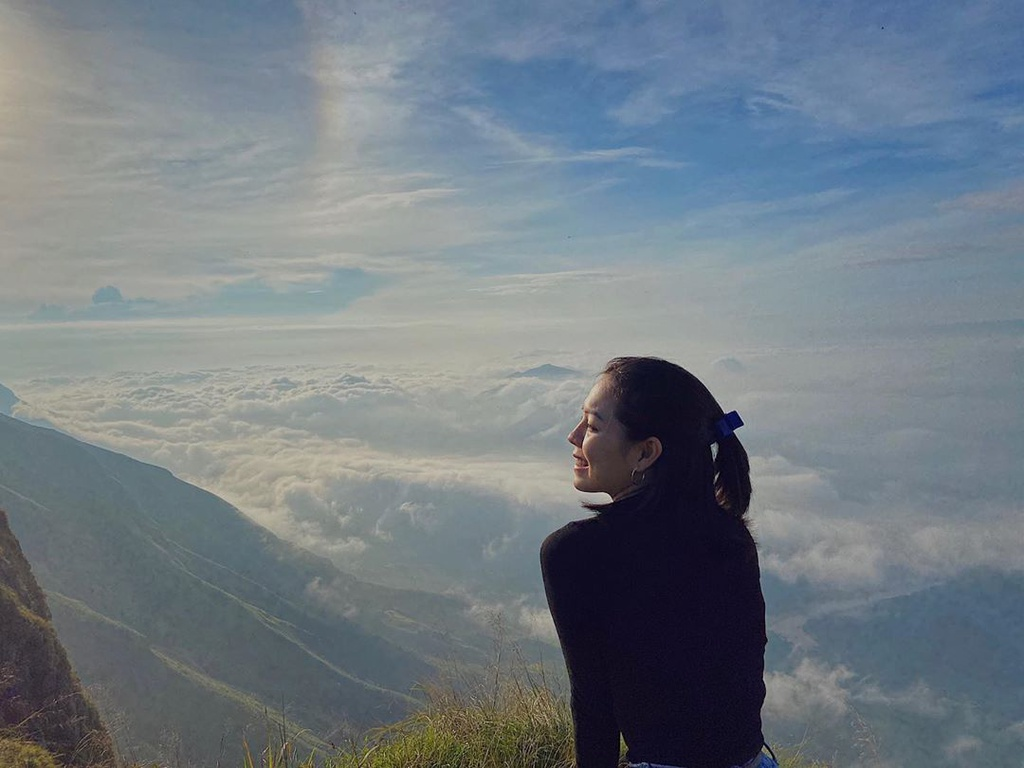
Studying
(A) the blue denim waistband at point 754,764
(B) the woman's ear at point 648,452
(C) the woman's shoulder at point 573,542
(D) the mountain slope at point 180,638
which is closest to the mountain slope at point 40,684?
(A) the blue denim waistband at point 754,764

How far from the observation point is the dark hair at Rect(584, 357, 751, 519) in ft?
9.28

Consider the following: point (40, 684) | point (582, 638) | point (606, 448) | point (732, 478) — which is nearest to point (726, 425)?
point (732, 478)

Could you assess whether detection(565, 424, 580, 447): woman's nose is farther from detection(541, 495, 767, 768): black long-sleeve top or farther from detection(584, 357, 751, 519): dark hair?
detection(541, 495, 767, 768): black long-sleeve top

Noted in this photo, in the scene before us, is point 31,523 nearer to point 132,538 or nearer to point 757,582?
point 132,538

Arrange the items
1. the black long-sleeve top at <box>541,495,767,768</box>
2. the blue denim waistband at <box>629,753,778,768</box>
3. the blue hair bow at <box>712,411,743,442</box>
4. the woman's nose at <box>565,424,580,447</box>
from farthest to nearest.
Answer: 1. the woman's nose at <box>565,424,580,447</box>
2. the blue hair bow at <box>712,411,743,442</box>
3. the blue denim waistband at <box>629,753,778,768</box>
4. the black long-sleeve top at <box>541,495,767,768</box>

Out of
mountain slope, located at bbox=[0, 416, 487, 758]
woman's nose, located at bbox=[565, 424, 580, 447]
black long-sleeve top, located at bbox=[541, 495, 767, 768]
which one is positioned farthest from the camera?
mountain slope, located at bbox=[0, 416, 487, 758]

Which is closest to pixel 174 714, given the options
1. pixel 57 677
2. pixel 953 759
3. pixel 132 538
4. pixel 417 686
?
pixel 132 538

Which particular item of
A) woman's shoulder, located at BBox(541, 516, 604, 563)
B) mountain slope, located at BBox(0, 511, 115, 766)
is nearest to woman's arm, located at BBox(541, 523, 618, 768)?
woman's shoulder, located at BBox(541, 516, 604, 563)

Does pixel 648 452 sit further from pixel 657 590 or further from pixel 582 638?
pixel 582 638

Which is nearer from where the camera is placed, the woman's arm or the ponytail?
the woman's arm

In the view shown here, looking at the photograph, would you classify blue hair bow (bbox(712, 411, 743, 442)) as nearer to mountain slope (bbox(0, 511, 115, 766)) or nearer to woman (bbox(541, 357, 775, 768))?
woman (bbox(541, 357, 775, 768))

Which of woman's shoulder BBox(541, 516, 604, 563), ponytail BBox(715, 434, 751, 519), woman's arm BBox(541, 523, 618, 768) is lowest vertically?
woman's arm BBox(541, 523, 618, 768)

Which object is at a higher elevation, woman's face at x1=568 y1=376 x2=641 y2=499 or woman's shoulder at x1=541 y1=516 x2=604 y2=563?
woman's face at x1=568 y1=376 x2=641 y2=499

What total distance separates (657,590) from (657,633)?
153 mm
